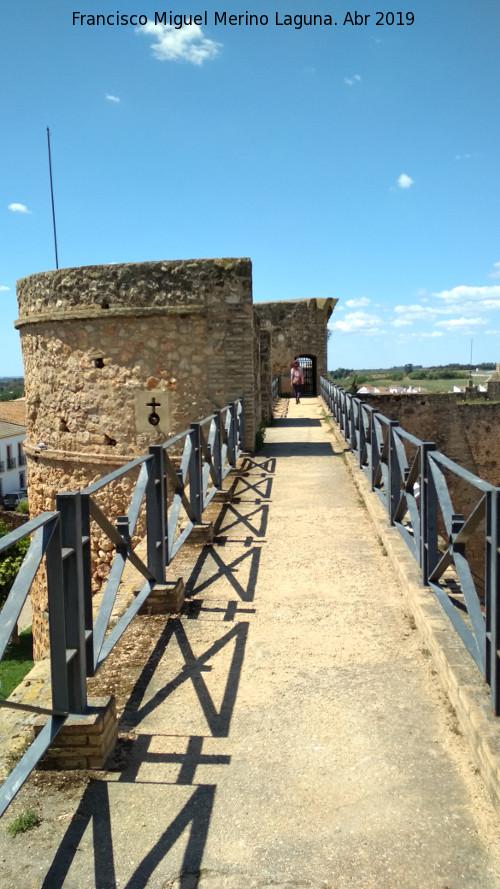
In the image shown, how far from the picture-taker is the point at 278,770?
8.52ft

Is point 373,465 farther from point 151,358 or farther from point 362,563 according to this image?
point 151,358

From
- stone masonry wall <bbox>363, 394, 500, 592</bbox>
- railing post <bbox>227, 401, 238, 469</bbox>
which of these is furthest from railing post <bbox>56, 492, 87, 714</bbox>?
stone masonry wall <bbox>363, 394, 500, 592</bbox>

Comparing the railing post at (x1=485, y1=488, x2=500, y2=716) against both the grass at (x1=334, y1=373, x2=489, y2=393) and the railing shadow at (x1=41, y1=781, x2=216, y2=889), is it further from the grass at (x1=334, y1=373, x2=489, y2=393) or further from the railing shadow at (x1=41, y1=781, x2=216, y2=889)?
the grass at (x1=334, y1=373, x2=489, y2=393)

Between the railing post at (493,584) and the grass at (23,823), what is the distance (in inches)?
68.6

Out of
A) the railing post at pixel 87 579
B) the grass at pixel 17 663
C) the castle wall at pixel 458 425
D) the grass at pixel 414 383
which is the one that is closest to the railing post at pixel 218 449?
the railing post at pixel 87 579

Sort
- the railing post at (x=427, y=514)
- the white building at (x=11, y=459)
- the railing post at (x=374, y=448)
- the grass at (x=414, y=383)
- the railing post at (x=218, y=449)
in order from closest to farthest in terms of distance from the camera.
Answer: the railing post at (x=427, y=514), the railing post at (x=374, y=448), the railing post at (x=218, y=449), the grass at (x=414, y=383), the white building at (x=11, y=459)

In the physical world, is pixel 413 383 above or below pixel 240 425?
below

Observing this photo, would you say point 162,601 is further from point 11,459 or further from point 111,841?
point 11,459

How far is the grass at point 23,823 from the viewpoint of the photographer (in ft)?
7.41

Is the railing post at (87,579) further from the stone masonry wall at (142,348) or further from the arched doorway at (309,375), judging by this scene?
the arched doorway at (309,375)

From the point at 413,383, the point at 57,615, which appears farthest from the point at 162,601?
the point at 413,383

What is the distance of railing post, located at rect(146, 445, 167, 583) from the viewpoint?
4086 millimetres

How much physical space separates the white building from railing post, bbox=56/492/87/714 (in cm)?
4674

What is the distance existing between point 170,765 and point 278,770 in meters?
0.43
